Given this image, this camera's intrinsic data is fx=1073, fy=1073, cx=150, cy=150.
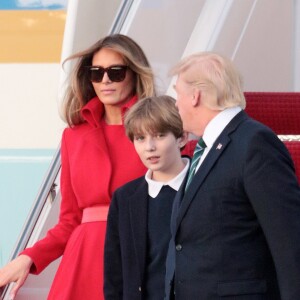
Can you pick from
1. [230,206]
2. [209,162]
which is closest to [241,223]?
[230,206]

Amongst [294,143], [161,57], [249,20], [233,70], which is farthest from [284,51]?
[233,70]

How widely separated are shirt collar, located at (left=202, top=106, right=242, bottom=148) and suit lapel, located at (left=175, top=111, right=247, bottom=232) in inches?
0.4

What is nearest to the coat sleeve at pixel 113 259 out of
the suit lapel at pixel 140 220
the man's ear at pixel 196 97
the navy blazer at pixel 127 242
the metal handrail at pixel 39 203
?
the navy blazer at pixel 127 242

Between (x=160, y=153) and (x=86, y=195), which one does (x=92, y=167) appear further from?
(x=160, y=153)

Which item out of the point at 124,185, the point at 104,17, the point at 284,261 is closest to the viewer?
the point at 284,261

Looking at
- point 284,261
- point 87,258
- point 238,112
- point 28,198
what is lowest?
point 28,198

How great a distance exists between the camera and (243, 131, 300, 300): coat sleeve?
2.82 meters

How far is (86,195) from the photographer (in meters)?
3.82

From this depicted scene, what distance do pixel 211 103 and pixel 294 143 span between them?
1126 mm

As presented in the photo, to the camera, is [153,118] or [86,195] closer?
[153,118]

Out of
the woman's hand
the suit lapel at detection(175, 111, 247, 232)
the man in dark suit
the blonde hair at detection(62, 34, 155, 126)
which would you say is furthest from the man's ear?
the woman's hand

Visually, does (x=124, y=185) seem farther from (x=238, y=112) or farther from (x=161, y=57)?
(x=161, y=57)

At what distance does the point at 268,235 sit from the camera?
2844 millimetres

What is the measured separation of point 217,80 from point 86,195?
1.00 metres
